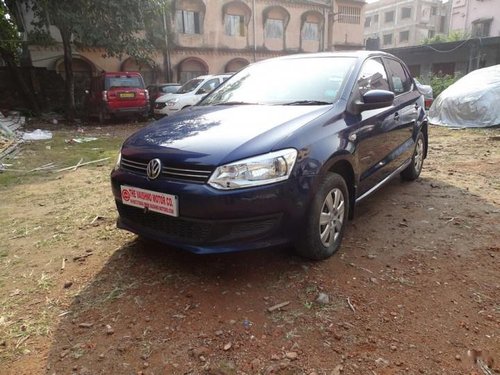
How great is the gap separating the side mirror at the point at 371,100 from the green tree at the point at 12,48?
14114 mm

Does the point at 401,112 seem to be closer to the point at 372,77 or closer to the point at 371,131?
the point at 372,77

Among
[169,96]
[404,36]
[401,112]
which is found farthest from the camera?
[404,36]

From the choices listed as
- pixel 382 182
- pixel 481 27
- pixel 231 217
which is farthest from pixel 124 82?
pixel 481 27

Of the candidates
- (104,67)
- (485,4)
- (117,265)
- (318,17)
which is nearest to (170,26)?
(104,67)

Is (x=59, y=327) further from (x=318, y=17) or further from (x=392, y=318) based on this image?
(x=318, y=17)

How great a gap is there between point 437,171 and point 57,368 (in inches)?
210

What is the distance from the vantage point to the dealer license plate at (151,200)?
8.09 ft

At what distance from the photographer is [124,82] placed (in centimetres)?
1340

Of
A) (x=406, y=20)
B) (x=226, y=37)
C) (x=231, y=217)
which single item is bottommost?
(x=231, y=217)

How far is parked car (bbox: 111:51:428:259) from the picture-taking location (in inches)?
94.3

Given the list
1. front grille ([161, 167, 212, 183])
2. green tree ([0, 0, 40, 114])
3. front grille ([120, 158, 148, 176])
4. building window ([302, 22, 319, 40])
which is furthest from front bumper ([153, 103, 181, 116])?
building window ([302, 22, 319, 40])

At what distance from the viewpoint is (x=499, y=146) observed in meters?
7.54

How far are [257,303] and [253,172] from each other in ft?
2.72

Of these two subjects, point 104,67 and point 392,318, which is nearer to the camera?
point 392,318
